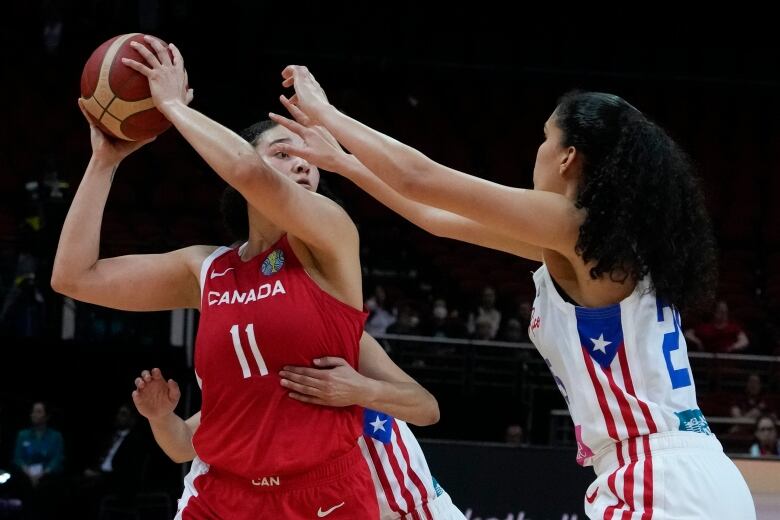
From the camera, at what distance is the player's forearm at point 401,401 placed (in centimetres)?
332

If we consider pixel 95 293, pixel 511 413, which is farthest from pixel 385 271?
pixel 95 293

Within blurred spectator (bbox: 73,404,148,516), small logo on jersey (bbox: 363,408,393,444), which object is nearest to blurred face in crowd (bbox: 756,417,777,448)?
blurred spectator (bbox: 73,404,148,516)

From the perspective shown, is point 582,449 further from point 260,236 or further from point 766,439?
point 766,439

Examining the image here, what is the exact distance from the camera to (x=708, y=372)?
36.2 feet

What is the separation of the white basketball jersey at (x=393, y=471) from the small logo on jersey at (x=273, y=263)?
798 millimetres

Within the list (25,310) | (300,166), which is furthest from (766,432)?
(300,166)

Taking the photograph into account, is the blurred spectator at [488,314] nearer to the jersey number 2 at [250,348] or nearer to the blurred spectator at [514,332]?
the blurred spectator at [514,332]

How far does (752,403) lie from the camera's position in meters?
10.6

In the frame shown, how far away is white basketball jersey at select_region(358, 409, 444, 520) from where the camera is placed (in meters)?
3.84

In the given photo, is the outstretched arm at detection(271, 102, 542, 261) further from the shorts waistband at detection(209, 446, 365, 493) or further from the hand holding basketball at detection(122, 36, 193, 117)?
the shorts waistband at detection(209, 446, 365, 493)

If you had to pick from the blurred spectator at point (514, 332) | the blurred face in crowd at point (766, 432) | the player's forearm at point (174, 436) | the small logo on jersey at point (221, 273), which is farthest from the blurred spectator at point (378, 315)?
the small logo on jersey at point (221, 273)

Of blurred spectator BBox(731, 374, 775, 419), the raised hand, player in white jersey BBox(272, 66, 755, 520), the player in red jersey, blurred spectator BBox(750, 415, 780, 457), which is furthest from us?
blurred spectator BBox(731, 374, 775, 419)

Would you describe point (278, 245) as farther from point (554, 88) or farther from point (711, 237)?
→ point (554, 88)

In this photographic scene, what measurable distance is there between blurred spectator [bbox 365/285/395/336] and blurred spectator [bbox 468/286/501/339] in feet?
2.72
